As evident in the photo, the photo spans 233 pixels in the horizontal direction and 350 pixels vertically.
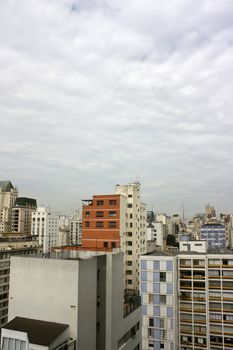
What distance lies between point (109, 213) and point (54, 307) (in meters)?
40.6

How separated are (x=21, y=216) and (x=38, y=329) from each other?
124 meters

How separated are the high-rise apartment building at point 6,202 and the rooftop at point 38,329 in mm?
118154

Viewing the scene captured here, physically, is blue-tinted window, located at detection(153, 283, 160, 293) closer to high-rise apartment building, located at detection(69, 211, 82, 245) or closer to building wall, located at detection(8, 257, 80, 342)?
building wall, located at detection(8, 257, 80, 342)

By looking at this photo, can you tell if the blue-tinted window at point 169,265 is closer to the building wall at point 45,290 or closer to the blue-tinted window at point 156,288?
the blue-tinted window at point 156,288

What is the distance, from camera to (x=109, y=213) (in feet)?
197

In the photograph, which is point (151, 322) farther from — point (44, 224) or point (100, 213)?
point (44, 224)

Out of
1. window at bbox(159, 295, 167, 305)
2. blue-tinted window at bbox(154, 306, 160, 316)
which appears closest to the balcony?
window at bbox(159, 295, 167, 305)

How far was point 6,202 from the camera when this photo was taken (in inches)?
5822

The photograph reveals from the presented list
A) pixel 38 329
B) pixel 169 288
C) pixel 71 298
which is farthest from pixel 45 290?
pixel 169 288

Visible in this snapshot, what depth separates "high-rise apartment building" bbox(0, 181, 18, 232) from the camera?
134 meters

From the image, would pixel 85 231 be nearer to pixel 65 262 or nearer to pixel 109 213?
pixel 109 213

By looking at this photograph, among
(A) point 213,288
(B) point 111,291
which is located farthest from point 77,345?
(A) point 213,288

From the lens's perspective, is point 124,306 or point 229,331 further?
point 229,331

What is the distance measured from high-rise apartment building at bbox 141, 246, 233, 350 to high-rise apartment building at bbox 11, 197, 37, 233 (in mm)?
99482
